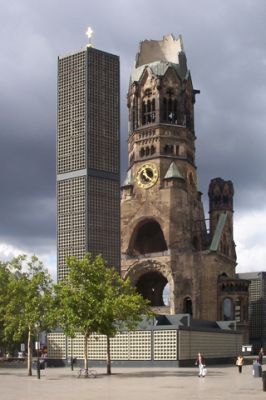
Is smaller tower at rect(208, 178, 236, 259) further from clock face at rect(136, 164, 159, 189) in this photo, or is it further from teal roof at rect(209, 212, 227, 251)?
A: clock face at rect(136, 164, 159, 189)

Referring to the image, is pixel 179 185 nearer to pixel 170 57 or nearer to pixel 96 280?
pixel 170 57

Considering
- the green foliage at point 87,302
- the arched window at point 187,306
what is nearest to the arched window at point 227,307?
the arched window at point 187,306

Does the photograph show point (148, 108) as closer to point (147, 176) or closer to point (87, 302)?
point (147, 176)

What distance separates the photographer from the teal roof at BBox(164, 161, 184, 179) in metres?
130

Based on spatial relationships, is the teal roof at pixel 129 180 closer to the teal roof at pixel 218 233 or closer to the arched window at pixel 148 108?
the arched window at pixel 148 108

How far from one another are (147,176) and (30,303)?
76.1 meters

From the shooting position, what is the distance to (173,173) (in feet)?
428

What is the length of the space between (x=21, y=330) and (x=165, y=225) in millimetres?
68270

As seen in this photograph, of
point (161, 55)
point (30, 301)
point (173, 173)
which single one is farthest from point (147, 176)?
point (30, 301)

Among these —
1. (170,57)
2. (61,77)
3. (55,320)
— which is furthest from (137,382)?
(170,57)

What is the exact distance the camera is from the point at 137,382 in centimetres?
4972

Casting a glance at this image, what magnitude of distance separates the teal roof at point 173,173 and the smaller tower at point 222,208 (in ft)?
40.2

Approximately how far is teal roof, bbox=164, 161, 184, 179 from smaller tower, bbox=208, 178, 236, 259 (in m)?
12.3

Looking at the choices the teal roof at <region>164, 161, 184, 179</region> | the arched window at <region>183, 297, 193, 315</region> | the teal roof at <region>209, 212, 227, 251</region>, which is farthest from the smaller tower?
the arched window at <region>183, 297, 193, 315</region>
